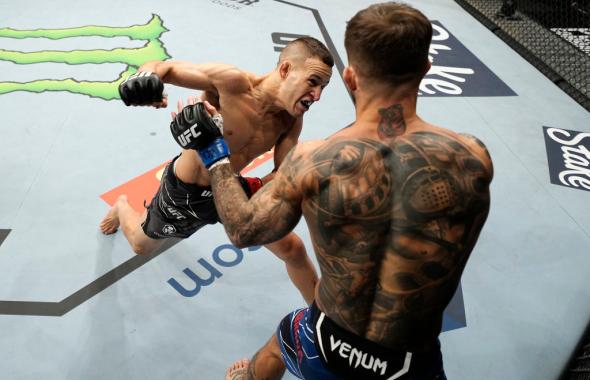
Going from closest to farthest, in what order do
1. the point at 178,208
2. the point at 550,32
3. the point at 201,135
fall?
the point at 201,135, the point at 178,208, the point at 550,32

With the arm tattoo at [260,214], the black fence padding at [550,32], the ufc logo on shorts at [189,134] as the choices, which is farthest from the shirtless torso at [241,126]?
the black fence padding at [550,32]

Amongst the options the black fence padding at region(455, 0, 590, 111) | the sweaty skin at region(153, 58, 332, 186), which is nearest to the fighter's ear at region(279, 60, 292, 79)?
the sweaty skin at region(153, 58, 332, 186)

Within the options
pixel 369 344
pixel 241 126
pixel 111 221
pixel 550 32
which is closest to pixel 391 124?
pixel 369 344

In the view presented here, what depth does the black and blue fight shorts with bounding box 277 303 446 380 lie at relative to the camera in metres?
1.54

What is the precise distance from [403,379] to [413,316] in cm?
23

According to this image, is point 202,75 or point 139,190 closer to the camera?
point 202,75

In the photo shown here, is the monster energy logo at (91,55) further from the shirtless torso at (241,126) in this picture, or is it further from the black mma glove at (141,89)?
the black mma glove at (141,89)

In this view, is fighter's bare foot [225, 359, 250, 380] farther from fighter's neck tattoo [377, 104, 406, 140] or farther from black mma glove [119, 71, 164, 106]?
fighter's neck tattoo [377, 104, 406, 140]

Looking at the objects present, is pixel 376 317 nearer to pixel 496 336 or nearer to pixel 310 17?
pixel 496 336

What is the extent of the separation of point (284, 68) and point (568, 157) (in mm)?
2880

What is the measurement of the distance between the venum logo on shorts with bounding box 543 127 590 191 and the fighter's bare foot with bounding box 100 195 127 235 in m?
2.98

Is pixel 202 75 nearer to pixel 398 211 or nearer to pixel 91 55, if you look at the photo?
pixel 398 211

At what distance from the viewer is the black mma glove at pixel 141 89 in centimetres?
193

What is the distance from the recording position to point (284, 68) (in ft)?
7.14
